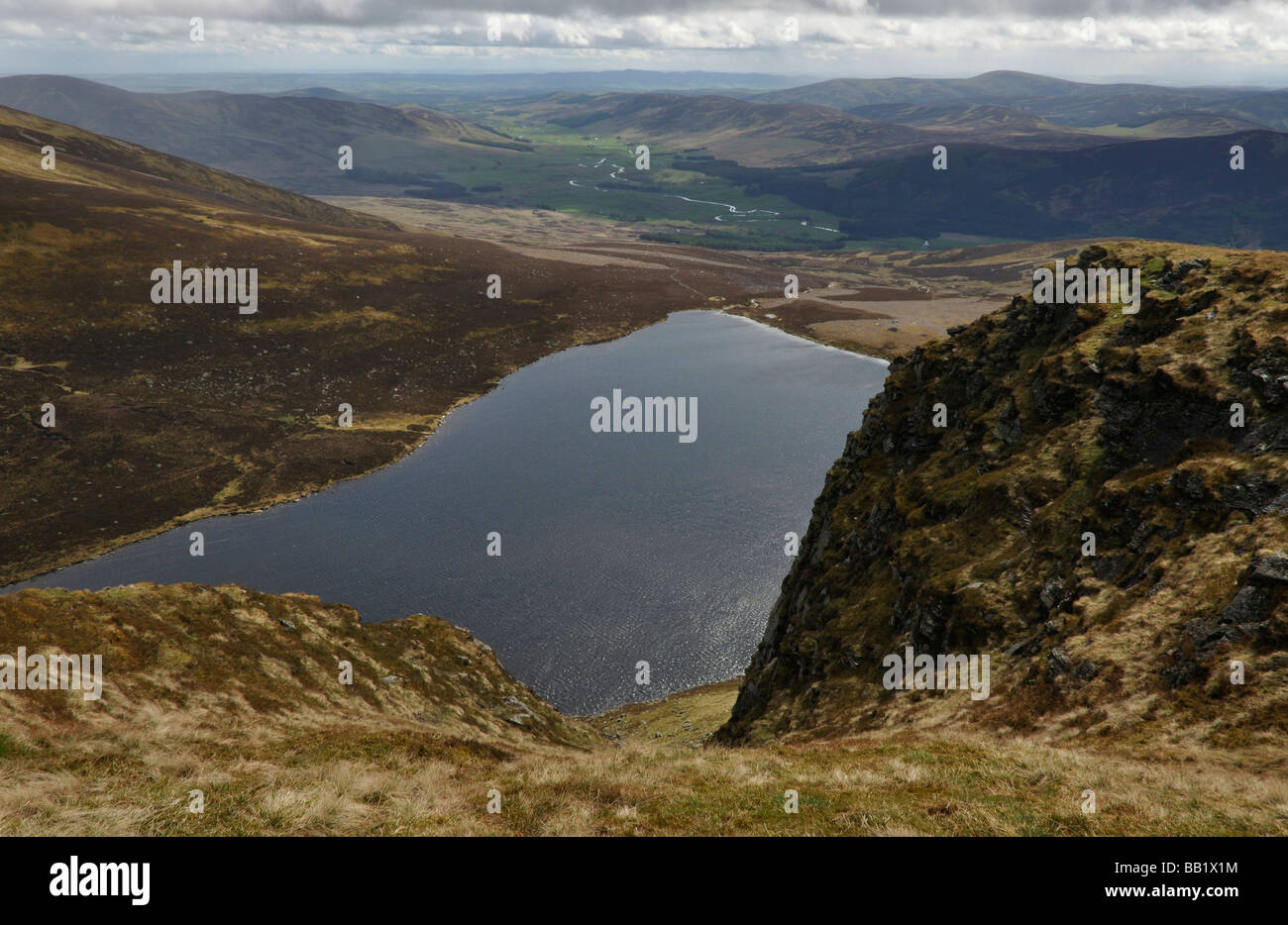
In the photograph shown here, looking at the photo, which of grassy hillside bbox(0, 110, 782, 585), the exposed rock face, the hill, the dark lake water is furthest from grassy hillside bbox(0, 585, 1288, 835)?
grassy hillside bbox(0, 110, 782, 585)

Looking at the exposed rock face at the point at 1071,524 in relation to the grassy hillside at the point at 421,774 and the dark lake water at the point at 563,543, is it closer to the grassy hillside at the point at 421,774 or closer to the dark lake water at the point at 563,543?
the grassy hillside at the point at 421,774

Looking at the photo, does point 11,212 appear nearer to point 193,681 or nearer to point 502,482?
point 502,482

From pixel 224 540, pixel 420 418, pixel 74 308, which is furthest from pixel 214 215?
pixel 224 540

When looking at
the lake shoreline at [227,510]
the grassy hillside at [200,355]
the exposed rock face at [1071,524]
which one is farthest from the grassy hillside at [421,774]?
the grassy hillside at [200,355]

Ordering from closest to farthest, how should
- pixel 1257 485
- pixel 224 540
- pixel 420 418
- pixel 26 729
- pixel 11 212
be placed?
pixel 26 729, pixel 1257 485, pixel 224 540, pixel 420 418, pixel 11 212

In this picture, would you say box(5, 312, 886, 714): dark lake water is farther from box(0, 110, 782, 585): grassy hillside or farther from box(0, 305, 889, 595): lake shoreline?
box(0, 110, 782, 585): grassy hillside
